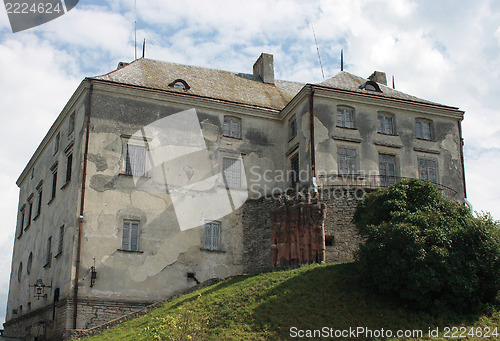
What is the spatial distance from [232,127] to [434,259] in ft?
49.4

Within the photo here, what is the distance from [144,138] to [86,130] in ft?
8.99

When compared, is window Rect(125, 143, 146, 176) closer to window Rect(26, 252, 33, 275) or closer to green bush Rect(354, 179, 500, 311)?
window Rect(26, 252, 33, 275)

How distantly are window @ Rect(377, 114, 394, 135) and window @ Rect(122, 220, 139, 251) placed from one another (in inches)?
520

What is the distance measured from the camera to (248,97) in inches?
1454

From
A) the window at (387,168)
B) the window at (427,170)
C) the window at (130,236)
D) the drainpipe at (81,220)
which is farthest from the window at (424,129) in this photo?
the drainpipe at (81,220)

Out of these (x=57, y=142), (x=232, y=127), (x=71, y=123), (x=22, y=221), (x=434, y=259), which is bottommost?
(x=434, y=259)

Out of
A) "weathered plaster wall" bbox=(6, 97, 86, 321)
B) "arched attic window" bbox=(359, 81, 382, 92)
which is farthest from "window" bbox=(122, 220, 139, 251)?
"arched attic window" bbox=(359, 81, 382, 92)

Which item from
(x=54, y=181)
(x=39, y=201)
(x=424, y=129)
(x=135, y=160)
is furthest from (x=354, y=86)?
(x=39, y=201)

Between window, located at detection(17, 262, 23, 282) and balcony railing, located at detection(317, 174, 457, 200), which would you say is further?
window, located at detection(17, 262, 23, 282)

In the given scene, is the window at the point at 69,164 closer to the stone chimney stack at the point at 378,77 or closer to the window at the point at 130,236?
the window at the point at 130,236

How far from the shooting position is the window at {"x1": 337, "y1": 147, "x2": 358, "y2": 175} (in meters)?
33.5

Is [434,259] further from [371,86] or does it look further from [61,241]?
[61,241]

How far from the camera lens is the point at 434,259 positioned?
23047mm

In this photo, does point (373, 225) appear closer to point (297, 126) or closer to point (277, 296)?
point (277, 296)
